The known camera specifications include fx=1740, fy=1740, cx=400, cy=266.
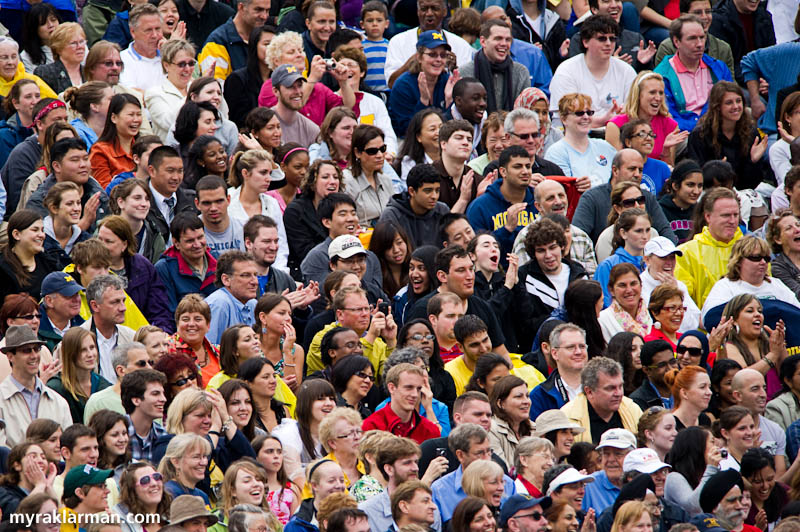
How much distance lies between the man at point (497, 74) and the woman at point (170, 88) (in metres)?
2.73

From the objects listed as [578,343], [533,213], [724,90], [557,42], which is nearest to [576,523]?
[578,343]

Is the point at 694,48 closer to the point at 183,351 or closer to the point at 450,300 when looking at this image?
the point at 450,300

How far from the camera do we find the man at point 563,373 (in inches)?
481

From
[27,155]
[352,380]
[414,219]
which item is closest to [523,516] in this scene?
[352,380]

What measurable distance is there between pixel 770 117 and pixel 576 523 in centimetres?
766

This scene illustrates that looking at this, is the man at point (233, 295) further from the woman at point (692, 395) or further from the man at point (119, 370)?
the woman at point (692, 395)

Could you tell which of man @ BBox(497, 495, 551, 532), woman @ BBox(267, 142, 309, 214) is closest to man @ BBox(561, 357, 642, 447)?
man @ BBox(497, 495, 551, 532)

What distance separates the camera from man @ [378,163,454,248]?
14250 mm

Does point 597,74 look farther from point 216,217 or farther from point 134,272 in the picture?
point 134,272

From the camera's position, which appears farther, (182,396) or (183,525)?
(182,396)

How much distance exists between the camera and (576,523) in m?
10.5

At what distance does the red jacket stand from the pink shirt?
652 centimetres

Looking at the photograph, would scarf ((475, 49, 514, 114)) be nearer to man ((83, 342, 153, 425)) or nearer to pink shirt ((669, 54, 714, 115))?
pink shirt ((669, 54, 714, 115))

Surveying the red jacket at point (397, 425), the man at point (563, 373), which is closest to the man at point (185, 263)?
the red jacket at point (397, 425)
